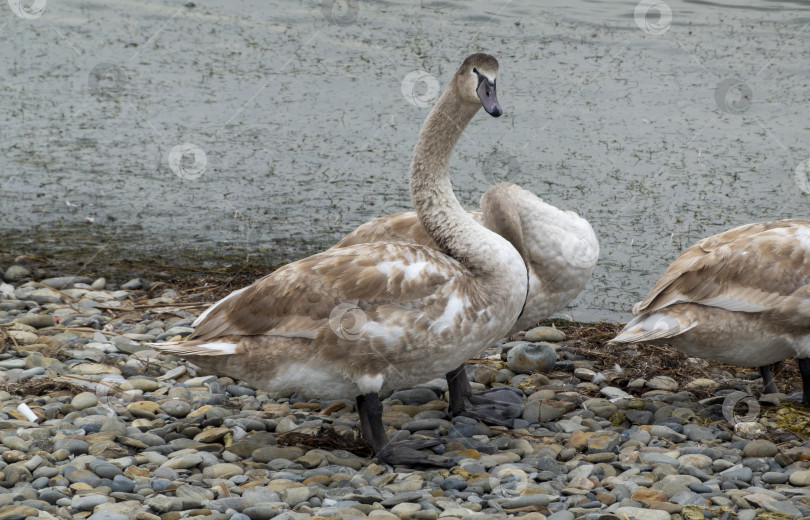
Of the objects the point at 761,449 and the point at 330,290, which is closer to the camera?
the point at 330,290

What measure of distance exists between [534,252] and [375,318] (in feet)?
4.55

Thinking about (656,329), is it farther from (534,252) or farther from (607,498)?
(607,498)

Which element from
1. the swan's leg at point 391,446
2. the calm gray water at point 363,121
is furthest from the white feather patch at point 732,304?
the calm gray water at point 363,121

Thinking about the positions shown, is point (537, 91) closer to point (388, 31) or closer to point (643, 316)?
point (388, 31)

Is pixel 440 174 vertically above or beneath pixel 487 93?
beneath

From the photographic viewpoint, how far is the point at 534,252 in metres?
5.89

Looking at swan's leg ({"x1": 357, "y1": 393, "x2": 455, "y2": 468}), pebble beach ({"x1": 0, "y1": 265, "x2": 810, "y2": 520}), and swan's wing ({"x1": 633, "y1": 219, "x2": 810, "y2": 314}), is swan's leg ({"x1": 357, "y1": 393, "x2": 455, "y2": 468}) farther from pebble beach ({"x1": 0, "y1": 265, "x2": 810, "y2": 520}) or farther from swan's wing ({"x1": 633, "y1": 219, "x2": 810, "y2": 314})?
swan's wing ({"x1": 633, "y1": 219, "x2": 810, "y2": 314})

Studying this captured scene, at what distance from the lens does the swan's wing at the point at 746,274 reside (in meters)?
5.57

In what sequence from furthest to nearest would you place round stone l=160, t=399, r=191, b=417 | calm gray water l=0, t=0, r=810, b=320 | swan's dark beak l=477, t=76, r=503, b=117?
calm gray water l=0, t=0, r=810, b=320
round stone l=160, t=399, r=191, b=417
swan's dark beak l=477, t=76, r=503, b=117

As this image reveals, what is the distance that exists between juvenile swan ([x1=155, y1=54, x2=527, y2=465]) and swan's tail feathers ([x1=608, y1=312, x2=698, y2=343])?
2.63ft

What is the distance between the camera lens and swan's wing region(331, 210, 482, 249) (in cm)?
604

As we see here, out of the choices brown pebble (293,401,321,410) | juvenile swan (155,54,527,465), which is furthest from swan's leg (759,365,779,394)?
brown pebble (293,401,321,410)

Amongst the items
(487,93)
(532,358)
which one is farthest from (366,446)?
(487,93)

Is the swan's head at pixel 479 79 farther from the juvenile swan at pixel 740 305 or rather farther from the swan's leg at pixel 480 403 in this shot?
the swan's leg at pixel 480 403
